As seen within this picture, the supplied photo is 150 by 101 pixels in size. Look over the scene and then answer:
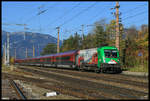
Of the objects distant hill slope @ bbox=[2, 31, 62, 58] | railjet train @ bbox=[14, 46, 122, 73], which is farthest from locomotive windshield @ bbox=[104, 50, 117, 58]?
distant hill slope @ bbox=[2, 31, 62, 58]

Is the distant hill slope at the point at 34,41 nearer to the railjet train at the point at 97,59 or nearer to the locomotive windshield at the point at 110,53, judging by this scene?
the railjet train at the point at 97,59

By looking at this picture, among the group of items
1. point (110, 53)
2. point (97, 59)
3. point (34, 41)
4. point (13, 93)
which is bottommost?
point (13, 93)

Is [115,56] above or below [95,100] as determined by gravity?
above

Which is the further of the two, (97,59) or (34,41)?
(34,41)

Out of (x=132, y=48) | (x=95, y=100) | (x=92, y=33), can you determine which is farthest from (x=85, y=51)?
(x=92, y=33)

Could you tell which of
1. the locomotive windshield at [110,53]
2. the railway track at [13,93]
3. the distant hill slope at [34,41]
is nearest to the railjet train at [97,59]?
the locomotive windshield at [110,53]

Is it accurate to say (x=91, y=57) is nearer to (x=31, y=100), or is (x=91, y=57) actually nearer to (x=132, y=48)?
(x=132, y=48)

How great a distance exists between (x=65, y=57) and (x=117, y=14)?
518 inches

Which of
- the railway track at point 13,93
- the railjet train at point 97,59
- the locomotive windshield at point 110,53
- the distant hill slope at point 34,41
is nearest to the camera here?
the railway track at point 13,93

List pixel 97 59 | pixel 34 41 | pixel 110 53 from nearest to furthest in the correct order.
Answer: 1. pixel 110 53
2. pixel 97 59
3. pixel 34 41

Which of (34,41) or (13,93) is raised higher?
(34,41)

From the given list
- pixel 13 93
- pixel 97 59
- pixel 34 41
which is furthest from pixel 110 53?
pixel 34 41

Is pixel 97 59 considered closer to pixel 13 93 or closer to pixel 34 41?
pixel 13 93

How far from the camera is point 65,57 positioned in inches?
1657
